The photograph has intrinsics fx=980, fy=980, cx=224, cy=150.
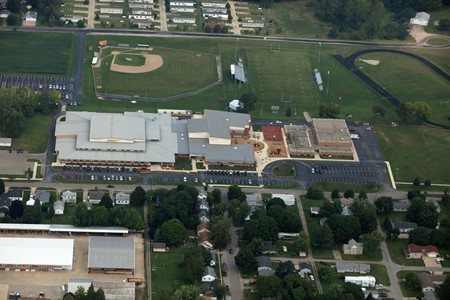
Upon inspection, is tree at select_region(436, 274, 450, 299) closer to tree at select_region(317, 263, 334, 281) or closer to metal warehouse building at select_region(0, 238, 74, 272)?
tree at select_region(317, 263, 334, 281)

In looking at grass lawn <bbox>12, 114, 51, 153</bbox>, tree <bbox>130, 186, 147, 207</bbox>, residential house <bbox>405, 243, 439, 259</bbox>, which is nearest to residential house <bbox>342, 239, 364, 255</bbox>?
residential house <bbox>405, 243, 439, 259</bbox>

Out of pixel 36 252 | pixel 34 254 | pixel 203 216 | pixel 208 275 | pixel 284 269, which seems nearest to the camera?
pixel 208 275

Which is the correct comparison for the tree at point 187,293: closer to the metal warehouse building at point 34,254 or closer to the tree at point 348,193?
the metal warehouse building at point 34,254

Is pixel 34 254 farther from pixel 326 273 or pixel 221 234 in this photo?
pixel 326 273

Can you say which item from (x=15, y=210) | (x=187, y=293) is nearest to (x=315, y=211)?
(x=187, y=293)

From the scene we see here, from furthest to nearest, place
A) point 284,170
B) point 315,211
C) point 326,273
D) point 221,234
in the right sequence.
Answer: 1. point 284,170
2. point 315,211
3. point 221,234
4. point 326,273

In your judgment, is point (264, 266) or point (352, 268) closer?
point (264, 266)

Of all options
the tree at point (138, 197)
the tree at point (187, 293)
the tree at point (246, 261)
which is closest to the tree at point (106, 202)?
the tree at point (138, 197)

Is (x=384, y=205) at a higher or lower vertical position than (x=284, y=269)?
higher

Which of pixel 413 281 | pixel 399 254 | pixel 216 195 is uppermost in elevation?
pixel 216 195
